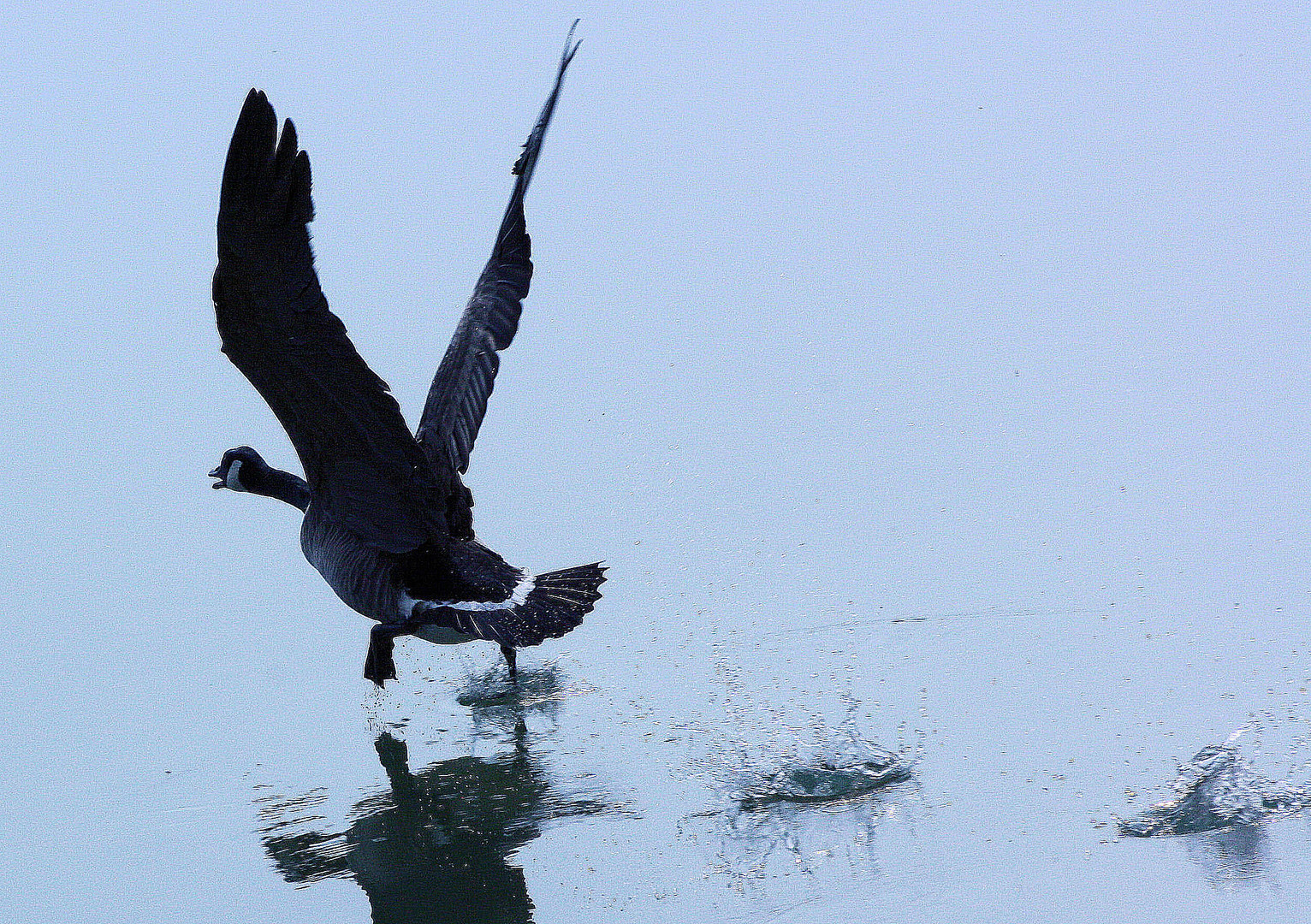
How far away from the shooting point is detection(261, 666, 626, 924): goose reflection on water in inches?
160

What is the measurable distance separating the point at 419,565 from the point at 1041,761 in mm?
2180

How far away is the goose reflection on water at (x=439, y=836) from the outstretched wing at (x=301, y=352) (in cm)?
83

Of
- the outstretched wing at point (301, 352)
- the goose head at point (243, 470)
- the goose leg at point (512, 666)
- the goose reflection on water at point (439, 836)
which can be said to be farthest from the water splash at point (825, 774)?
the goose head at point (243, 470)

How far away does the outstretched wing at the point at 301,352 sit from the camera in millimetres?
3955

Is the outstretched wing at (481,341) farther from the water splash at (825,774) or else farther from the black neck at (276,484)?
the water splash at (825,774)

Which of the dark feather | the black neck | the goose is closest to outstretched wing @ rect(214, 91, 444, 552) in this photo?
the goose

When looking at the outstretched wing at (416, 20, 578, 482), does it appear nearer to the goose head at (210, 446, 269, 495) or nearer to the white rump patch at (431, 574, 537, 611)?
the white rump patch at (431, 574, 537, 611)

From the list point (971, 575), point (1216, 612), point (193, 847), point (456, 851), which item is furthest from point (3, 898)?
point (1216, 612)

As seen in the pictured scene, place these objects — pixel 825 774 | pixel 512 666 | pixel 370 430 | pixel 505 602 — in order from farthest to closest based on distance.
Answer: pixel 512 666
pixel 505 602
pixel 370 430
pixel 825 774

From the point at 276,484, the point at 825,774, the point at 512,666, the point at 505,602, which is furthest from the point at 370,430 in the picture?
the point at 825,774

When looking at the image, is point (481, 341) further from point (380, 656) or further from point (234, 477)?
point (380, 656)

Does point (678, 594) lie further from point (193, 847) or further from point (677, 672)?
point (193, 847)

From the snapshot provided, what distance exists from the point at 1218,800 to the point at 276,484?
3.70m

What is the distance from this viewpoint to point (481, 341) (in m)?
5.96
